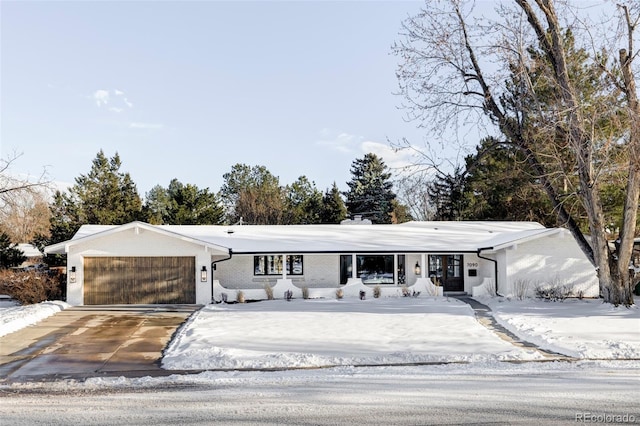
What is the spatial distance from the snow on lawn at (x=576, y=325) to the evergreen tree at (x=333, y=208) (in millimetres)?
25843

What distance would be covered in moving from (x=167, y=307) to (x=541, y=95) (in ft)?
56.4

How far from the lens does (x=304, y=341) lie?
12.2 m

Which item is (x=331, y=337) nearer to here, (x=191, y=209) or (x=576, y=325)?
(x=576, y=325)

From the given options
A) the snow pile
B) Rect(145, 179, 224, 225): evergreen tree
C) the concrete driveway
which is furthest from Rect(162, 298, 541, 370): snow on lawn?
Rect(145, 179, 224, 225): evergreen tree

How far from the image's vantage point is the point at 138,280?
2038 cm

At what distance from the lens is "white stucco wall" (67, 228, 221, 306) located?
1995cm

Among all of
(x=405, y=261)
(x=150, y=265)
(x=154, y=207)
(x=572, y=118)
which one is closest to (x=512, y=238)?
(x=405, y=261)

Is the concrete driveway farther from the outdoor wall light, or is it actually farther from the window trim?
the window trim

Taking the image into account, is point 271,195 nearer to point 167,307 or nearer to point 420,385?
point 167,307

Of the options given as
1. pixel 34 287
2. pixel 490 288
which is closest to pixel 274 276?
pixel 490 288

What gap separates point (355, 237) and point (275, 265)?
155 inches

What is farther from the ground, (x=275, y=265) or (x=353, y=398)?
(x=275, y=265)

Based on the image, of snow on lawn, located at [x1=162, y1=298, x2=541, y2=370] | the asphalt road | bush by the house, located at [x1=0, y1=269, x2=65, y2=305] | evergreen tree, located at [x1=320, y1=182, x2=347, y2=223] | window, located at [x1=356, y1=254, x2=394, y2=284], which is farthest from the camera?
evergreen tree, located at [x1=320, y1=182, x2=347, y2=223]

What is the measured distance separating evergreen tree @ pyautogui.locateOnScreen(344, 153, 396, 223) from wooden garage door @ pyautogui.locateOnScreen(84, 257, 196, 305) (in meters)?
29.0
